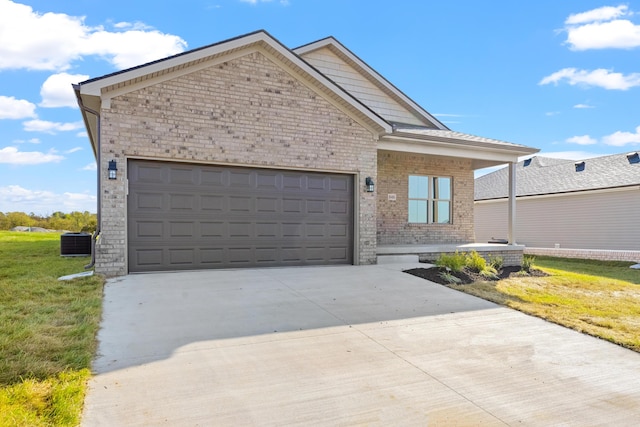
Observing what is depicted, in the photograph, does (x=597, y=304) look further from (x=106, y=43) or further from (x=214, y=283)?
(x=106, y=43)

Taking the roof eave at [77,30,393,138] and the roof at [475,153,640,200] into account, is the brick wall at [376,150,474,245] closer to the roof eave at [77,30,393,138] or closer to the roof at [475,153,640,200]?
the roof eave at [77,30,393,138]

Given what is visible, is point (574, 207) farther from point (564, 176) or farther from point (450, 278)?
point (450, 278)

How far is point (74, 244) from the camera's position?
13508 mm

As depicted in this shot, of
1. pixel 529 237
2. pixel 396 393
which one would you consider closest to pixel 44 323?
pixel 396 393

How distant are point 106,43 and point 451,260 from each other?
1002cm

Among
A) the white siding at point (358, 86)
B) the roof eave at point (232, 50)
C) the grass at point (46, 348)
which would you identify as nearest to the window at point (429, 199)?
the white siding at point (358, 86)

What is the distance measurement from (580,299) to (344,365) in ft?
19.0

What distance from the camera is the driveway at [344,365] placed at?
10.2 ft

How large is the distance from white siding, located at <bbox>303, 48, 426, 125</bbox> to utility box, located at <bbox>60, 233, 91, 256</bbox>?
950cm

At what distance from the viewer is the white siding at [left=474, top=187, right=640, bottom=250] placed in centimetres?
1625

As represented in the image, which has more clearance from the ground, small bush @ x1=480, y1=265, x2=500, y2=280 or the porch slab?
the porch slab

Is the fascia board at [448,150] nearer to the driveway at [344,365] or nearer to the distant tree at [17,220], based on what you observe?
the driveway at [344,365]

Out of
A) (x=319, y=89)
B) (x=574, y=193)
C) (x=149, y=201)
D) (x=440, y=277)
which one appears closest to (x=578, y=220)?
(x=574, y=193)

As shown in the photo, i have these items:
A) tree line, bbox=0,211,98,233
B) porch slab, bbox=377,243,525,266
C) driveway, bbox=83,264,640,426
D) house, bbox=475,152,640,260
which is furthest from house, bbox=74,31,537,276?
tree line, bbox=0,211,98,233
